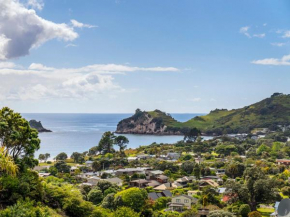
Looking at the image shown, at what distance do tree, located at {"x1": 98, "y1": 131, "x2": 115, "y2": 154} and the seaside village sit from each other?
0.87 ft

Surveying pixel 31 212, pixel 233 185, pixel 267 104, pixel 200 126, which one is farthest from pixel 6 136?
pixel 267 104

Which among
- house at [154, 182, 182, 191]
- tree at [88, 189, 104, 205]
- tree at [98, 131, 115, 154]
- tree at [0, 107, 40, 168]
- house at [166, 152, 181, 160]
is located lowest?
house at [154, 182, 182, 191]

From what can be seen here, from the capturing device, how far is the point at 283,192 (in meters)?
28.9

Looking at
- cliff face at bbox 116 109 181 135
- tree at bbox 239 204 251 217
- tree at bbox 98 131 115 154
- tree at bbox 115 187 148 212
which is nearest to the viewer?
tree at bbox 239 204 251 217

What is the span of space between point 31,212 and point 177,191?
2144cm

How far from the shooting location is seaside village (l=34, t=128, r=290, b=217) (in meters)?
23.8

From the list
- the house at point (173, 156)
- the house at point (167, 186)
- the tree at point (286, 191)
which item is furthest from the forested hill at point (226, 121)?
the tree at point (286, 191)

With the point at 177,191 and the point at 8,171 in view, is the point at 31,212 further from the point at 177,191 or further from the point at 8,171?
the point at 177,191

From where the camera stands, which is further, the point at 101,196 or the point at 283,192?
the point at 283,192

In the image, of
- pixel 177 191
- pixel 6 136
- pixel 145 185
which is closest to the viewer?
pixel 6 136

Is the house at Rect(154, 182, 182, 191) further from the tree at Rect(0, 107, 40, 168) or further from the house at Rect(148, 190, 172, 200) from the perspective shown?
the tree at Rect(0, 107, 40, 168)

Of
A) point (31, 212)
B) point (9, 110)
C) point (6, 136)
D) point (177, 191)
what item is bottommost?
point (177, 191)

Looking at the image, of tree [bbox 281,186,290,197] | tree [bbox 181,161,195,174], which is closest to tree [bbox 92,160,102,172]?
tree [bbox 181,161,195,174]

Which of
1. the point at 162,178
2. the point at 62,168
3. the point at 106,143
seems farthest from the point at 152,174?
the point at 106,143
